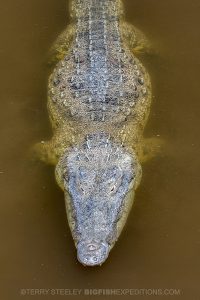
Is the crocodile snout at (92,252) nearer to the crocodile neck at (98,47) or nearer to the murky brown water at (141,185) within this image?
the murky brown water at (141,185)

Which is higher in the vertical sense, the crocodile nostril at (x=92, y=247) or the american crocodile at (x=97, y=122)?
the american crocodile at (x=97, y=122)

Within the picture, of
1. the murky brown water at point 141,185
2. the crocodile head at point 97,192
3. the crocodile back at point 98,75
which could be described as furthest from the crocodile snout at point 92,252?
the crocodile back at point 98,75

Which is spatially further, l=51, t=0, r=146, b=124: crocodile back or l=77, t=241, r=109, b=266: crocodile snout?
l=51, t=0, r=146, b=124: crocodile back

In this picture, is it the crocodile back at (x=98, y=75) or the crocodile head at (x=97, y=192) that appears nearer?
the crocodile head at (x=97, y=192)

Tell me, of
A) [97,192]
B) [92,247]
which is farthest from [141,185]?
[92,247]

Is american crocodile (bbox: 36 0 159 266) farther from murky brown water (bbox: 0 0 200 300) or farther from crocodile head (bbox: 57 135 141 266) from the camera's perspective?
murky brown water (bbox: 0 0 200 300)

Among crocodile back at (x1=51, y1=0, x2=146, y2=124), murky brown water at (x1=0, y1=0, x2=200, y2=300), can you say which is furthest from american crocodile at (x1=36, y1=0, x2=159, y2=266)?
murky brown water at (x1=0, y1=0, x2=200, y2=300)

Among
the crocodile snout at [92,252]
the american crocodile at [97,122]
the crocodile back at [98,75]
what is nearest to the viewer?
the crocodile snout at [92,252]
